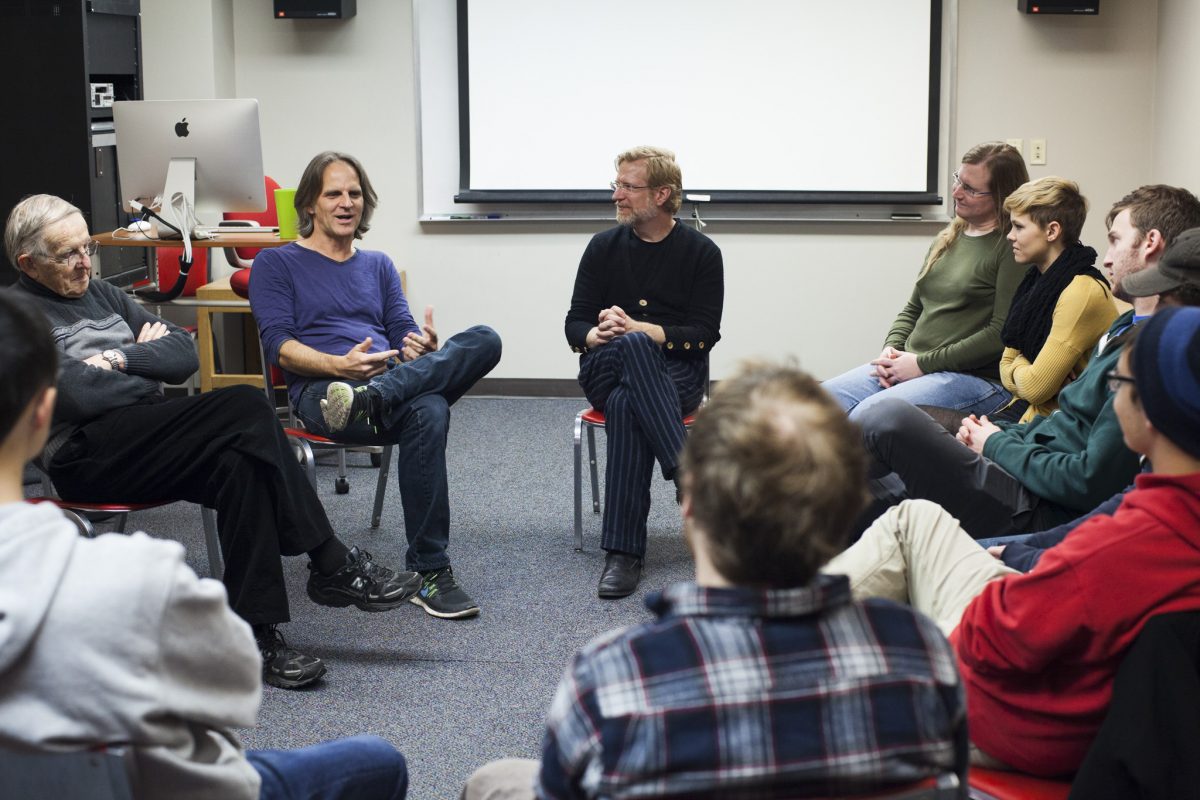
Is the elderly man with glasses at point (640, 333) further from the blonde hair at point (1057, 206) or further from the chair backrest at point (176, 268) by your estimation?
the chair backrest at point (176, 268)

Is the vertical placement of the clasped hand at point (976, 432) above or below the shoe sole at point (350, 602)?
above

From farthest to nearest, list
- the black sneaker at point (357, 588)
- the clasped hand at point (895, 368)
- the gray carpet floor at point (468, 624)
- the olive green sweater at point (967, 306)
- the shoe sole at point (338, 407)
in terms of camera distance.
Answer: the clasped hand at point (895, 368)
the olive green sweater at point (967, 306)
the shoe sole at point (338, 407)
the black sneaker at point (357, 588)
the gray carpet floor at point (468, 624)

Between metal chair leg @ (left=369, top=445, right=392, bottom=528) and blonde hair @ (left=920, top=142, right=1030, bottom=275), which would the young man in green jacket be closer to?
blonde hair @ (left=920, top=142, right=1030, bottom=275)

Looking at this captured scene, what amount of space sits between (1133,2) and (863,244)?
60.2 inches

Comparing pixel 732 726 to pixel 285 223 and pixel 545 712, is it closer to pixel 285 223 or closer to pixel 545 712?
pixel 545 712

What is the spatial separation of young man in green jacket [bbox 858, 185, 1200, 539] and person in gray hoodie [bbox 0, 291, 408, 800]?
1.69 metres

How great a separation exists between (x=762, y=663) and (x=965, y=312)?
2.72 metres

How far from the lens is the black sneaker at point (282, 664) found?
274 cm

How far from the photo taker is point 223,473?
2.76 metres

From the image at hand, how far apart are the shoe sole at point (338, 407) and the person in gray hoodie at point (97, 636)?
6.22ft

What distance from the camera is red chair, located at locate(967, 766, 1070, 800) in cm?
150

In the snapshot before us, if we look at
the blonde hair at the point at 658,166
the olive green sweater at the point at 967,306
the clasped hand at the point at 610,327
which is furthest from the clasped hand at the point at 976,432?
the blonde hair at the point at 658,166

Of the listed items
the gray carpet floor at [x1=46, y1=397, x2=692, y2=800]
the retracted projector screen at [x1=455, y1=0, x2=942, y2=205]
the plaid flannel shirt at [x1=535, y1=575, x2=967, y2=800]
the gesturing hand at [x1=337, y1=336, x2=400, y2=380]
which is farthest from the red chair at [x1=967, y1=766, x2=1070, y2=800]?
the retracted projector screen at [x1=455, y1=0, x2=942, y2=205]

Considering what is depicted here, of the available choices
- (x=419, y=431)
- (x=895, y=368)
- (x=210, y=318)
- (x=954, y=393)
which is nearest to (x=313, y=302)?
(x=419, y=431)
